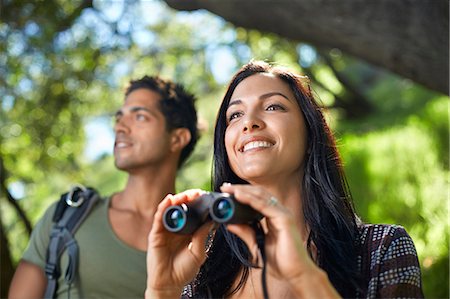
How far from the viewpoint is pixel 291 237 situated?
2.20 meters

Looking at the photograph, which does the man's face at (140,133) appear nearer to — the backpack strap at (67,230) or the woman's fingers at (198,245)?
the backpack strap at (67,230)

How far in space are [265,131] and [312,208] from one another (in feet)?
1.17

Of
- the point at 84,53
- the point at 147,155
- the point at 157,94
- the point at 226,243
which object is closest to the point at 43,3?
the point at 84,53

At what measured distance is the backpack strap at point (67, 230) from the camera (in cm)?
416

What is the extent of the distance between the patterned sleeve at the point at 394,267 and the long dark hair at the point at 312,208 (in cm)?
10

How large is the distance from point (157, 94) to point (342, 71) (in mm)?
7306

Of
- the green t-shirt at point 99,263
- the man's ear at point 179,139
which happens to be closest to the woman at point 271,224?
the green t-shirt at point 99,263


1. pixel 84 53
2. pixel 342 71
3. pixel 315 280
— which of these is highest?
pixel 342 71

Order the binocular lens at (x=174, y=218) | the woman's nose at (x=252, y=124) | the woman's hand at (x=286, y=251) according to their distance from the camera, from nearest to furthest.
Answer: the woman's hand at (x=286, y=251)
the binocular lens at (x=174, y=218)
the woman's nose at (x=252, y=124)

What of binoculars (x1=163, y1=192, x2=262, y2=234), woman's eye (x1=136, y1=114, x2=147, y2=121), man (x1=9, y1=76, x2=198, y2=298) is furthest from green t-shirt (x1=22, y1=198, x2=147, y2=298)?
binoculars (x1=163, y1=192, x2=262, y2=234)

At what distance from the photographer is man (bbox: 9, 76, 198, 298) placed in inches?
165

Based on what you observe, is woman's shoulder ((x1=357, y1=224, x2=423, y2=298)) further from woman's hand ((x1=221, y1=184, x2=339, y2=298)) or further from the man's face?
the man's face

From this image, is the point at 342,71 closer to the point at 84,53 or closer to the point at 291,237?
the point at 84,53

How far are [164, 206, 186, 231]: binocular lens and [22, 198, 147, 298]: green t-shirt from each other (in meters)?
1.96
